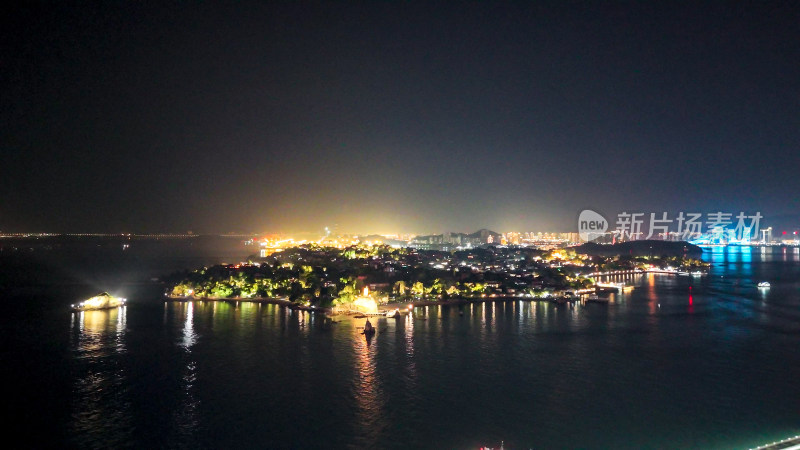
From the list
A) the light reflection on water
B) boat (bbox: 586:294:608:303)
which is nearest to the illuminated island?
boat (bbox: 586:294:608:303)

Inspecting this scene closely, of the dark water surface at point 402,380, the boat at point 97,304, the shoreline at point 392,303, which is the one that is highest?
the boat at point 97,304

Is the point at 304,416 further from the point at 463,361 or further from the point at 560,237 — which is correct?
the point at 560,237

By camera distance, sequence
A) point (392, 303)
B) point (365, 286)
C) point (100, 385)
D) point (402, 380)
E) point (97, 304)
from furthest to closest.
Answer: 1. point (365, 286)
2. point (392, 303)
3. point (97, 304)
4. point (402, 380)
5. point (100, 385)

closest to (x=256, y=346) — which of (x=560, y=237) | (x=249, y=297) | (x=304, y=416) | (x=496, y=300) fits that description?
(x=304, y=416)

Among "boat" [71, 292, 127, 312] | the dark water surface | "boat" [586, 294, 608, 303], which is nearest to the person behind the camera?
the dark water surface

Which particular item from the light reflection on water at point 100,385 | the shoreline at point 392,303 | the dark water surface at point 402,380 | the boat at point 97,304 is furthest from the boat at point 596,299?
the boat at point 97,304

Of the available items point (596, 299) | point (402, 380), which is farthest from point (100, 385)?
point (596, 299)

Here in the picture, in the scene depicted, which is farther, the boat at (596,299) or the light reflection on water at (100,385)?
the boat at (596,299)

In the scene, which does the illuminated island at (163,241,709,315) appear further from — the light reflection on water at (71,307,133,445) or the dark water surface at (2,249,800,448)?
the light reflection on water at (71,307,133,445)

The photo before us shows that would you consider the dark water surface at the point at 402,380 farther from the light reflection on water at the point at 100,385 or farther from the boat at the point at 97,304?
the boat at the point at 97,304

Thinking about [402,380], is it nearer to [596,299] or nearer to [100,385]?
[100,385]
